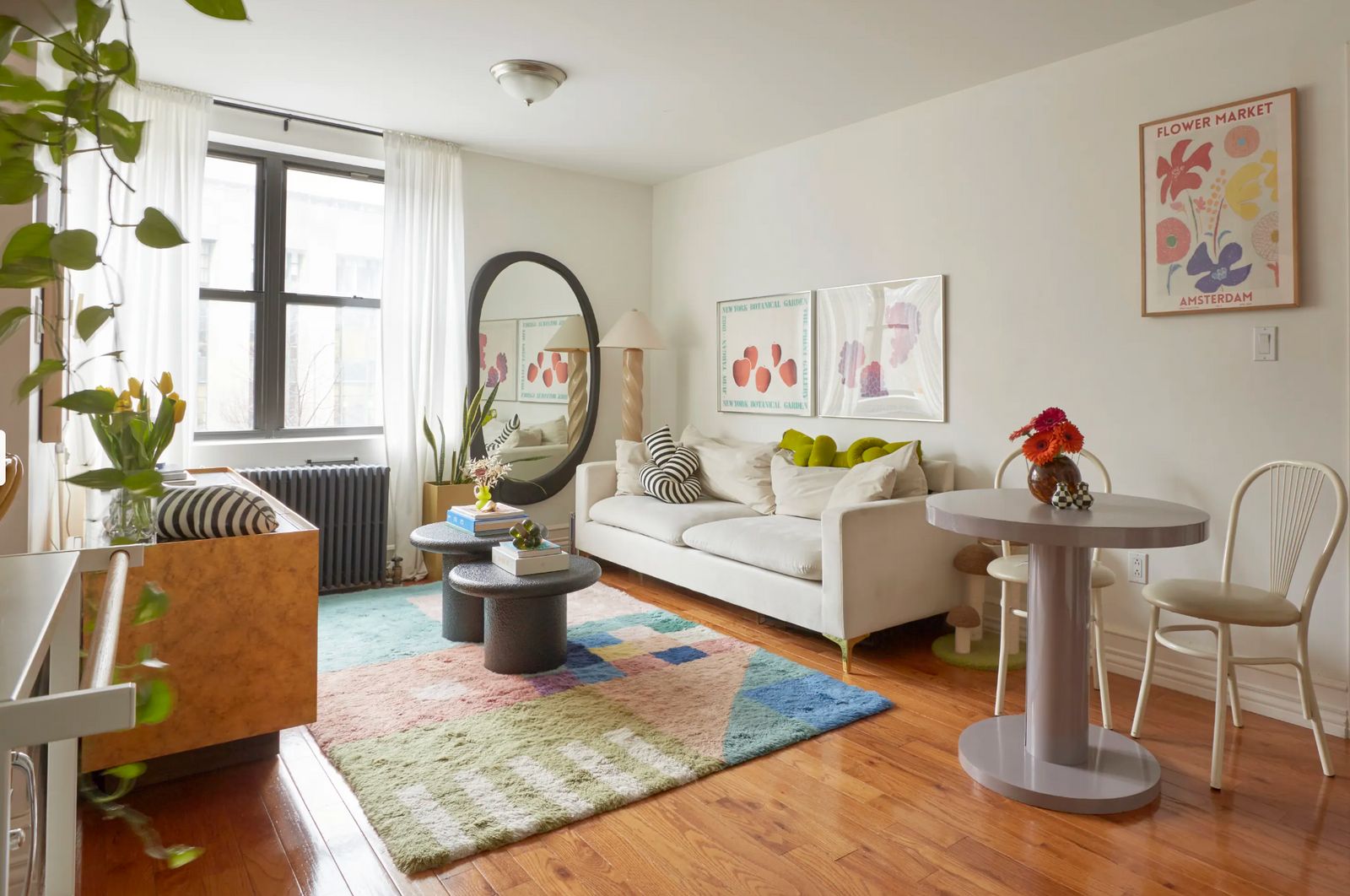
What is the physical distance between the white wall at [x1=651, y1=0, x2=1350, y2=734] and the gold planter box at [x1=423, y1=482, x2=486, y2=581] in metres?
2.08

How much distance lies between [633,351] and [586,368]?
410 mm

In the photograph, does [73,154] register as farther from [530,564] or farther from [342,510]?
[342,510]

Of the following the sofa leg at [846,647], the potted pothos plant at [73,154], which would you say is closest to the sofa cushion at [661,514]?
the sofa leg at [846,647]

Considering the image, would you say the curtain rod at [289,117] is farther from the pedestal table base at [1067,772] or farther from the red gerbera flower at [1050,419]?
the pedestal table base at [1067,772]

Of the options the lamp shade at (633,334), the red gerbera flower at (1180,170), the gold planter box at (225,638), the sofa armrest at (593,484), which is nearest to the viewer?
the gold planter box at (225,638)

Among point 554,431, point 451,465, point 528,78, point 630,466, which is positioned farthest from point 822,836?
point 554,431

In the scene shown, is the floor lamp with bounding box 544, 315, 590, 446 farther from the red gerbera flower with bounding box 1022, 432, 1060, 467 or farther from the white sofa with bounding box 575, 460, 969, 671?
the red gerbera flower with bounding box 1022, 432, 1060, 467

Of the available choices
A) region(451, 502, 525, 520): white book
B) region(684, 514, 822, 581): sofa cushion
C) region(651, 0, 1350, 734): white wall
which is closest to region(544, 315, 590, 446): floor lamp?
region(651, 0, 1350, 734): white wall

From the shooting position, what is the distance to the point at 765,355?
16.3ft

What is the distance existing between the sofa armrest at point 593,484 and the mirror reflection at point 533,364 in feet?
1.67

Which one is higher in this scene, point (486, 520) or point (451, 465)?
point (451, 465)

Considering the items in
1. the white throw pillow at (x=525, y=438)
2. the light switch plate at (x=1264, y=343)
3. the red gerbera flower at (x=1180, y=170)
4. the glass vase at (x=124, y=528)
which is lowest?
the glass vase at (x=124, y=528)

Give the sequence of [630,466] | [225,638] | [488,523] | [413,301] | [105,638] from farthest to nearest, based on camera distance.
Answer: [630,466]
[413,301]
[488,523]
[225,638]
[105,638]

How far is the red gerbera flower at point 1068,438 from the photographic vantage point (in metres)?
2.45
